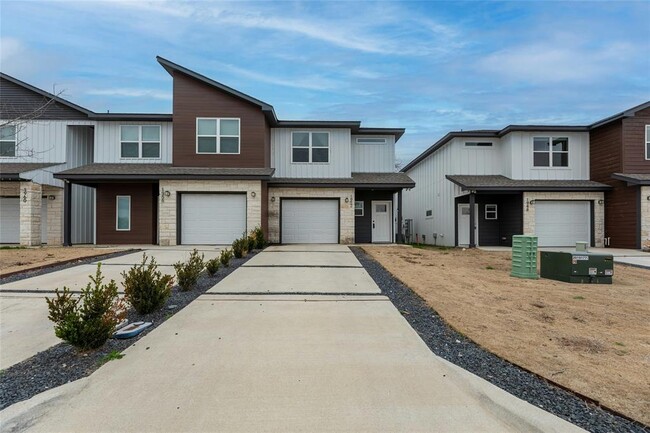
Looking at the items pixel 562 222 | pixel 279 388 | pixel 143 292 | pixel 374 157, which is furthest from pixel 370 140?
pixel 279 388

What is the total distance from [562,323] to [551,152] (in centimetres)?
1627

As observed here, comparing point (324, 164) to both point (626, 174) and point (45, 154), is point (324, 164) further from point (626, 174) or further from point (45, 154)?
point (626, 174)

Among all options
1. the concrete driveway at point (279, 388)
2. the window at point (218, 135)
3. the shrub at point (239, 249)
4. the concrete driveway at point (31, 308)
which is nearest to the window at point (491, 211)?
the window at point (218, 135)

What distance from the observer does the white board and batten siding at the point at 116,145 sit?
1756 centimetres

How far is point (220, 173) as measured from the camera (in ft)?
51.8

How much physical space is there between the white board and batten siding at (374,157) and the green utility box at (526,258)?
10.7 meters

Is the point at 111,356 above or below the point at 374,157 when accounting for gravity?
below

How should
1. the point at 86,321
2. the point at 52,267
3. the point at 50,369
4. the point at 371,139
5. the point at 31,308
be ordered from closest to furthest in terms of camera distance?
the point at 50,369 < the point at 86,321 < the point at 31,308 < the point at 52,267 < the point at 371,139

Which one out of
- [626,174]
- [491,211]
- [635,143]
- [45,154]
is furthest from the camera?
[491,211]

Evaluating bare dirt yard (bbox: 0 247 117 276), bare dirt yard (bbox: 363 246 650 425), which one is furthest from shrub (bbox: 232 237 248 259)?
bare dirt yard (bbox: 0 247 117 276)

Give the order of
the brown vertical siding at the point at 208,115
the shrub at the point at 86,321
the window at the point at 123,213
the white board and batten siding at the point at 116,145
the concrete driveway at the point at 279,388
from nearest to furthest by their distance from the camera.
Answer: the concrete driveway at the point at 279,388 < the shrub at the point at 86,321 < the brown vertical siding at the point at 208,115 < the window at the point at 123,213 < the white board and batten siding at the point at 116,145

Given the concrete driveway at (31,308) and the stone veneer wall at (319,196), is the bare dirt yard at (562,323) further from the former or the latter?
the stone veneer wall at (319,196)

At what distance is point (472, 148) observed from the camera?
19.6 m

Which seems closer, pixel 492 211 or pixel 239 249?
pixel 239 249
